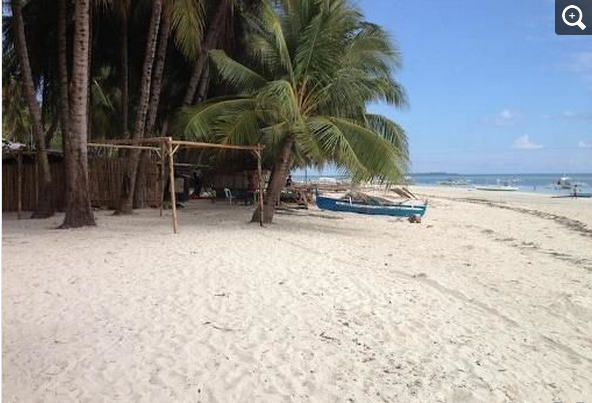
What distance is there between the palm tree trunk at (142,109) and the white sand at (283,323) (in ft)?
15.7

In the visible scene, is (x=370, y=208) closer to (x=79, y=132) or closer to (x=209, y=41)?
(x=209, y=41)

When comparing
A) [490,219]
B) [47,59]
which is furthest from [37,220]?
[490,219]

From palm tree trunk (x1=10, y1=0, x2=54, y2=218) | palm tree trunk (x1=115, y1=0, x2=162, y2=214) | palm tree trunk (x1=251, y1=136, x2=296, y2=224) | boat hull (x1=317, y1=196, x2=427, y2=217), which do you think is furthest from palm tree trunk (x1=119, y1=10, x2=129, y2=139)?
boat hull (x1=317, y1=196, x2=427, y2=217)

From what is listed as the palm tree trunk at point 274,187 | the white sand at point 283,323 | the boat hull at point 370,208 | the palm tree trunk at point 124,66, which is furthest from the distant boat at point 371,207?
the white sand at point 283,323

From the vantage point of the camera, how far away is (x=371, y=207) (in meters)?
18.1

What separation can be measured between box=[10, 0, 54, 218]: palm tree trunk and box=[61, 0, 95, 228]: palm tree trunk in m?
2.08

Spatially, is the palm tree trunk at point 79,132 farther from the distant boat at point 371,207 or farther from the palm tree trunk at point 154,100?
the distant boat at point 371,207

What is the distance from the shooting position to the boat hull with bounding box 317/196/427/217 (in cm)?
1744

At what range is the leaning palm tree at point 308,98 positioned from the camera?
11016 mm

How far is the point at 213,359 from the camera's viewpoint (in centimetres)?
402

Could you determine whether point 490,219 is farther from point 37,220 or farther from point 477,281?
point 37,220

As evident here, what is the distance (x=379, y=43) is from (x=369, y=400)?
1117cm

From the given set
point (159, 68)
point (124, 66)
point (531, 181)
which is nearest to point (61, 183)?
point (124, 66)

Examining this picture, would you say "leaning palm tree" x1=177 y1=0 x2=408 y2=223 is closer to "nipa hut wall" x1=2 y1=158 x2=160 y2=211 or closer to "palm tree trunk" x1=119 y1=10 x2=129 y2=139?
"nipa hut wall" x1=2 y1=158 x2=160 y2=211
